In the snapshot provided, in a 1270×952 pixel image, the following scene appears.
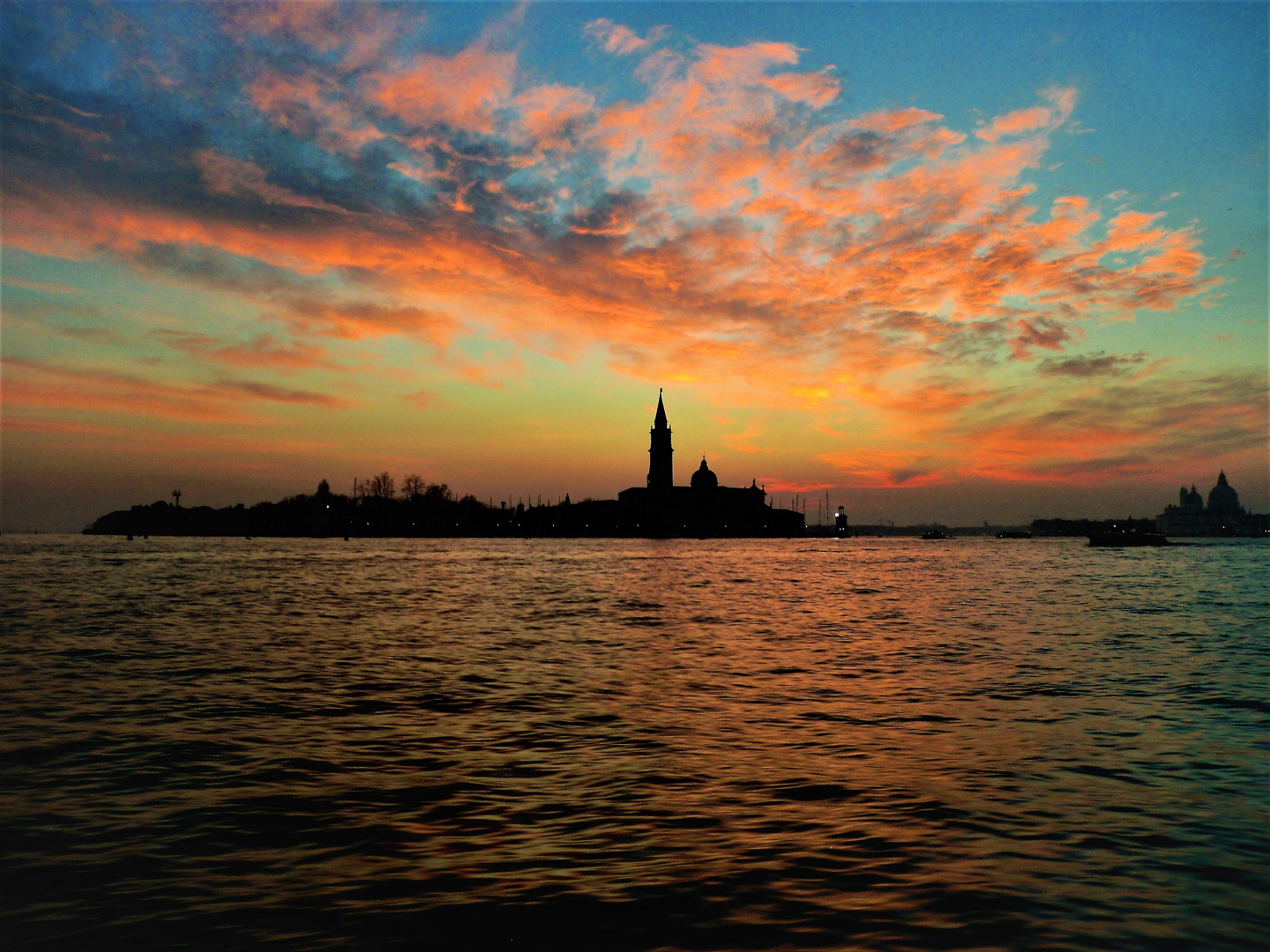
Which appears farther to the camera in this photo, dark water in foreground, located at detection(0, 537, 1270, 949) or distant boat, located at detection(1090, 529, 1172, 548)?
distant boat, located at detection(1090, 529, 1172, 548)

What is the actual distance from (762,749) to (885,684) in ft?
27.3

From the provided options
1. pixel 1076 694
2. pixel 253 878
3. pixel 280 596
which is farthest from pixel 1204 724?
pixel 280 596

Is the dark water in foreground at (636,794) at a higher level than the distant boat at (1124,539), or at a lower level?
lower

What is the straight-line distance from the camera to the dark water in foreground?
781 cm

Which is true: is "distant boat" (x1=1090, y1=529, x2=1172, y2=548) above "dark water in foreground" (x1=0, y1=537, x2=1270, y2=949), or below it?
above

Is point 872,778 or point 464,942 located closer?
point 464,942

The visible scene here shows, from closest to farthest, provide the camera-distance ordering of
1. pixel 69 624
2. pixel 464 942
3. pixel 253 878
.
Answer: pixel 464 942 → pixel 253 878 → pixel 69 624

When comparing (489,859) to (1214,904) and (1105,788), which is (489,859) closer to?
(1214,904)

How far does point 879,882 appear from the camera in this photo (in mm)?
8555

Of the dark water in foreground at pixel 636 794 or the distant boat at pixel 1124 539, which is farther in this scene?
the distant boat at pixel 1124 539

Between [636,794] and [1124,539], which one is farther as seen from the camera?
[1124,539]

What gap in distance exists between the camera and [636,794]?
1177 centimetres

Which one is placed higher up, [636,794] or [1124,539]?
[1124,539]

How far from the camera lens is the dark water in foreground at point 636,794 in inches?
307
